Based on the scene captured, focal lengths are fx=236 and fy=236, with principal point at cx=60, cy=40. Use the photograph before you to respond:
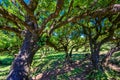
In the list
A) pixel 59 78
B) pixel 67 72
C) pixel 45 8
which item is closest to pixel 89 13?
pixel 45 8

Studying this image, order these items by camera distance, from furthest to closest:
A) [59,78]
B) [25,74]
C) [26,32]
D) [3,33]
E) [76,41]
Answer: [76,41]
[3,33]
[59,78]
[26,32]
[25,74]

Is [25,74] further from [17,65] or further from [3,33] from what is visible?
[3,33]

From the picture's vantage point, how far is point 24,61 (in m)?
7.95

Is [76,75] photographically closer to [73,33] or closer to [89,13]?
[73,33]

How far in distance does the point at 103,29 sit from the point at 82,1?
8.30m

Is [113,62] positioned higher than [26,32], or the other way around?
[26,32]

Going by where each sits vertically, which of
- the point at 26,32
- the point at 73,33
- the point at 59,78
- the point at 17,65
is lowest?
the point at 59,78

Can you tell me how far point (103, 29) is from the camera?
21.4 meters

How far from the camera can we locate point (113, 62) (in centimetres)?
2591

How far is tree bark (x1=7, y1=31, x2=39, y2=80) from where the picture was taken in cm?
777

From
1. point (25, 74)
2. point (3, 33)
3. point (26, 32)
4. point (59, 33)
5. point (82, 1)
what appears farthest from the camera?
point (59, 33)

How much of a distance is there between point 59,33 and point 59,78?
248 inches

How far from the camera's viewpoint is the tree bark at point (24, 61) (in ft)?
25.5

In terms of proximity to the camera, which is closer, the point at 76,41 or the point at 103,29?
the point at 103,29
